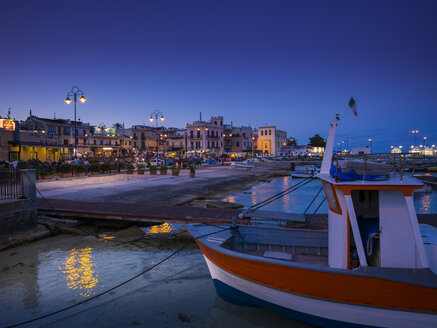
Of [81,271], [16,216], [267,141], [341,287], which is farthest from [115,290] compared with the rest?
[267,141]

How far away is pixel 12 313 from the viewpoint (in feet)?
20.9

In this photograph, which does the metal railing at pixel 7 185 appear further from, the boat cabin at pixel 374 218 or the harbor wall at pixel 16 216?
the boat cabin at pixel 374 218

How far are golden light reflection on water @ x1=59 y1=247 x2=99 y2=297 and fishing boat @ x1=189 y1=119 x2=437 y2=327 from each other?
4.01 meters

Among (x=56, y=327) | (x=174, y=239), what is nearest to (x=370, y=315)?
(x=56, y=327)

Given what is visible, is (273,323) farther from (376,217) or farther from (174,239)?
(174,239)

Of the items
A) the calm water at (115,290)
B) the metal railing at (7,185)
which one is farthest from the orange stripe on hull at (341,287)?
the metal railing at (7,185)

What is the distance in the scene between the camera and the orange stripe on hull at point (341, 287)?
447 cm

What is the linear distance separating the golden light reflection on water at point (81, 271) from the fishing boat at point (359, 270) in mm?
4006

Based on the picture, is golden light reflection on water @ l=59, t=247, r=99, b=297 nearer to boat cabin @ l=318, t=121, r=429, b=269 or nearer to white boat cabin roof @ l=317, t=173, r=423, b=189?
boat cabin @ l=318, t=121, r=429, b=269

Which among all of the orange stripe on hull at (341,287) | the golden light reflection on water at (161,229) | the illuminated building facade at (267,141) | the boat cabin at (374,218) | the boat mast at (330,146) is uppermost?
the illuminated building facade at (267,141)

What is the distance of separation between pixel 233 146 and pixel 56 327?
3276 inches

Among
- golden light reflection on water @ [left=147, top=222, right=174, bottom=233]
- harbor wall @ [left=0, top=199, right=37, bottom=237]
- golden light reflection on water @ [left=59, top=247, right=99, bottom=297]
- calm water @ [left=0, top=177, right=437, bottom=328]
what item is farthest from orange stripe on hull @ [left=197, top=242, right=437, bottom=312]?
harbor wall @ [left=0, top=199, right=37, bottom=237]

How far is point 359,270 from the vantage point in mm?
5027

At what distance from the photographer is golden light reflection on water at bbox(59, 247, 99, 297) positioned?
7.61m
